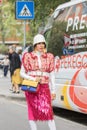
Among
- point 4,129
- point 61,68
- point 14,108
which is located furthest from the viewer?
point 14,108

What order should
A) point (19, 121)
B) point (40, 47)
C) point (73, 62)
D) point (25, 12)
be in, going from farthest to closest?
point (25, 12) < point (19, 121) < point (73, 62) < point (40, 47)

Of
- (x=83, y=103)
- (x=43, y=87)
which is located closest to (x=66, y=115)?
(x=83, y=103)

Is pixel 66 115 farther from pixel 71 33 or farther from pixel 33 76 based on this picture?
pixel 33 76

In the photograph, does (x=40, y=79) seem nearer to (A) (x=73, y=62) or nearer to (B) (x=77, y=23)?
(A) (x=73, y=62)

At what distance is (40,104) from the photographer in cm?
839

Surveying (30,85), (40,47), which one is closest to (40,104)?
(30,85)

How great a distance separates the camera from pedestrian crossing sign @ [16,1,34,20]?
680 inches

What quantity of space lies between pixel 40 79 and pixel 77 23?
3690 millimetres

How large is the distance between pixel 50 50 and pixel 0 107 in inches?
105

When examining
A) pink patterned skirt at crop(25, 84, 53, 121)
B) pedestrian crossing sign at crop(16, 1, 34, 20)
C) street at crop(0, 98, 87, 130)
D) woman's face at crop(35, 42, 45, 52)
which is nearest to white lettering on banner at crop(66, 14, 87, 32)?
street at crop(0, 98, 87, 130)

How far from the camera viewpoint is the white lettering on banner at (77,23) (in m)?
11.5

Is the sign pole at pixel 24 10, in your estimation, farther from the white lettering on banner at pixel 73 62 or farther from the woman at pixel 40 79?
the woman at pixel 40 79

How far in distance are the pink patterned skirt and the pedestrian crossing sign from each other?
902cm

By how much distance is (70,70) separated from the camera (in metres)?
11.9
